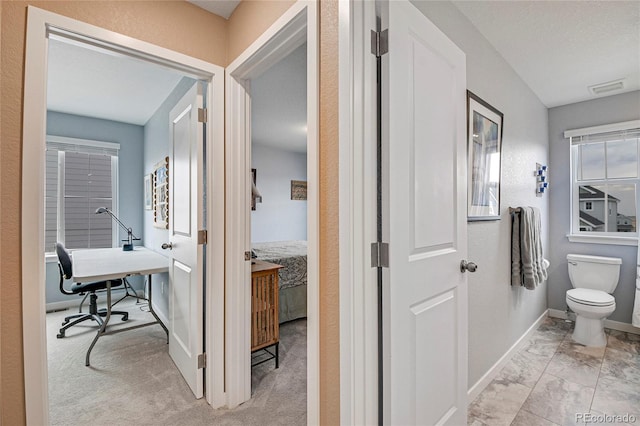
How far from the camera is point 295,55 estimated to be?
244 cm

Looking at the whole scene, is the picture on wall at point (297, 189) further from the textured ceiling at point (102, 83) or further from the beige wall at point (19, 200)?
the beige wall at point (19, 200)

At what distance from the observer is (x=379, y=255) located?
1055 millimetres

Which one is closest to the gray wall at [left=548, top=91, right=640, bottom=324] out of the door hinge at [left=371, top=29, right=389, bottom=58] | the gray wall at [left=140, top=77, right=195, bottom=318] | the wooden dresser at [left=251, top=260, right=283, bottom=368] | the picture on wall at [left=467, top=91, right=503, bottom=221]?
the picture on wall at [left=467, top=91, right=503, bottom=221]

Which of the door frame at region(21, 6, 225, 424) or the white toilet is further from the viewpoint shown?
the white toilet

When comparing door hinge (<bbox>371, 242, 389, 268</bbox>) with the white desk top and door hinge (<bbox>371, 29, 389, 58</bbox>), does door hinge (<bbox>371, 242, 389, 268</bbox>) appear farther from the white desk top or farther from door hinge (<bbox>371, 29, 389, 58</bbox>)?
the white desk top

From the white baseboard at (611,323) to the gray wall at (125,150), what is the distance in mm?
5501

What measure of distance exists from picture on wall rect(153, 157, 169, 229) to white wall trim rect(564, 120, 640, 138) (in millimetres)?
4395

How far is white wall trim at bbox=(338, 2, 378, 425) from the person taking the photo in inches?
40.3

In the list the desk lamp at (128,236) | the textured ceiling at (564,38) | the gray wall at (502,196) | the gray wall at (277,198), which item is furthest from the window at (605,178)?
the desk lamp at (128,236)

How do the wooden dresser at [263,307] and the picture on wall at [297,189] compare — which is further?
the picture on wall at [297,189]

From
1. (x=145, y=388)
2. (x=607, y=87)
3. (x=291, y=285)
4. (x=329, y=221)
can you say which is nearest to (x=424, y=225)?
(x=329, y=221)

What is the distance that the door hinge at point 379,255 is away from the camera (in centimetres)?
104

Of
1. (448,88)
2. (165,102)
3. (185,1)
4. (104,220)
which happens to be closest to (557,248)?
(448,88)

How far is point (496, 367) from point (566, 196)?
7.52 ft
